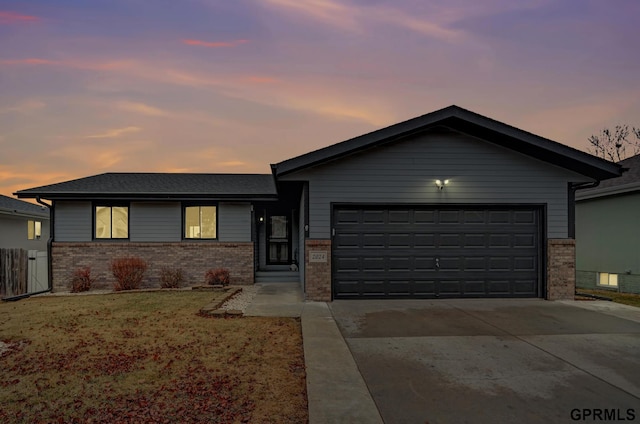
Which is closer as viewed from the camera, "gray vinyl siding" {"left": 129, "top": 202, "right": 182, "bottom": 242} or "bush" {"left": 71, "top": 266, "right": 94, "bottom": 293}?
"bush" {"left": 71, "top": 266, "right": 94, "bottom": 293}

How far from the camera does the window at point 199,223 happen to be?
15023 millimetres

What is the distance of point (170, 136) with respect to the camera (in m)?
19.2

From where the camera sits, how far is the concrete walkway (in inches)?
148

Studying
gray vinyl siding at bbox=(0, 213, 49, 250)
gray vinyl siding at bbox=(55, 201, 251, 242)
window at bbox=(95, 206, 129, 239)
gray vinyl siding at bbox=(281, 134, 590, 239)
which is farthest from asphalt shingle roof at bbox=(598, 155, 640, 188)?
gray vinyl siding at bbox=(0, 213, 49, 250)

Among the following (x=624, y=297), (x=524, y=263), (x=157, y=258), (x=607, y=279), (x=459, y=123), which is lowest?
(x=624, y=297)

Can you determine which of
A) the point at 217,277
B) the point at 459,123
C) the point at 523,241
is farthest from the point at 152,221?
the point at 523,241

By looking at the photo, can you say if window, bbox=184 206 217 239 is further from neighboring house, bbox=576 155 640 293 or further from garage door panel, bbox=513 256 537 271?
neighboring house, bbox=576 155 640 293

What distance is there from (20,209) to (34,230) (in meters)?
2.86

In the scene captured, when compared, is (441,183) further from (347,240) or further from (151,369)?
(151,369)

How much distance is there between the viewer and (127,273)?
46.1 feet

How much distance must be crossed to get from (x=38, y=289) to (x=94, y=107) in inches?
302

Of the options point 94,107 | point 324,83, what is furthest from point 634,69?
point 94,107

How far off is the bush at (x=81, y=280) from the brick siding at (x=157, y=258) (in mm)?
202

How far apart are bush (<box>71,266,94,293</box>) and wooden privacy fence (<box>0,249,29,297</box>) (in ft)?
5.72
